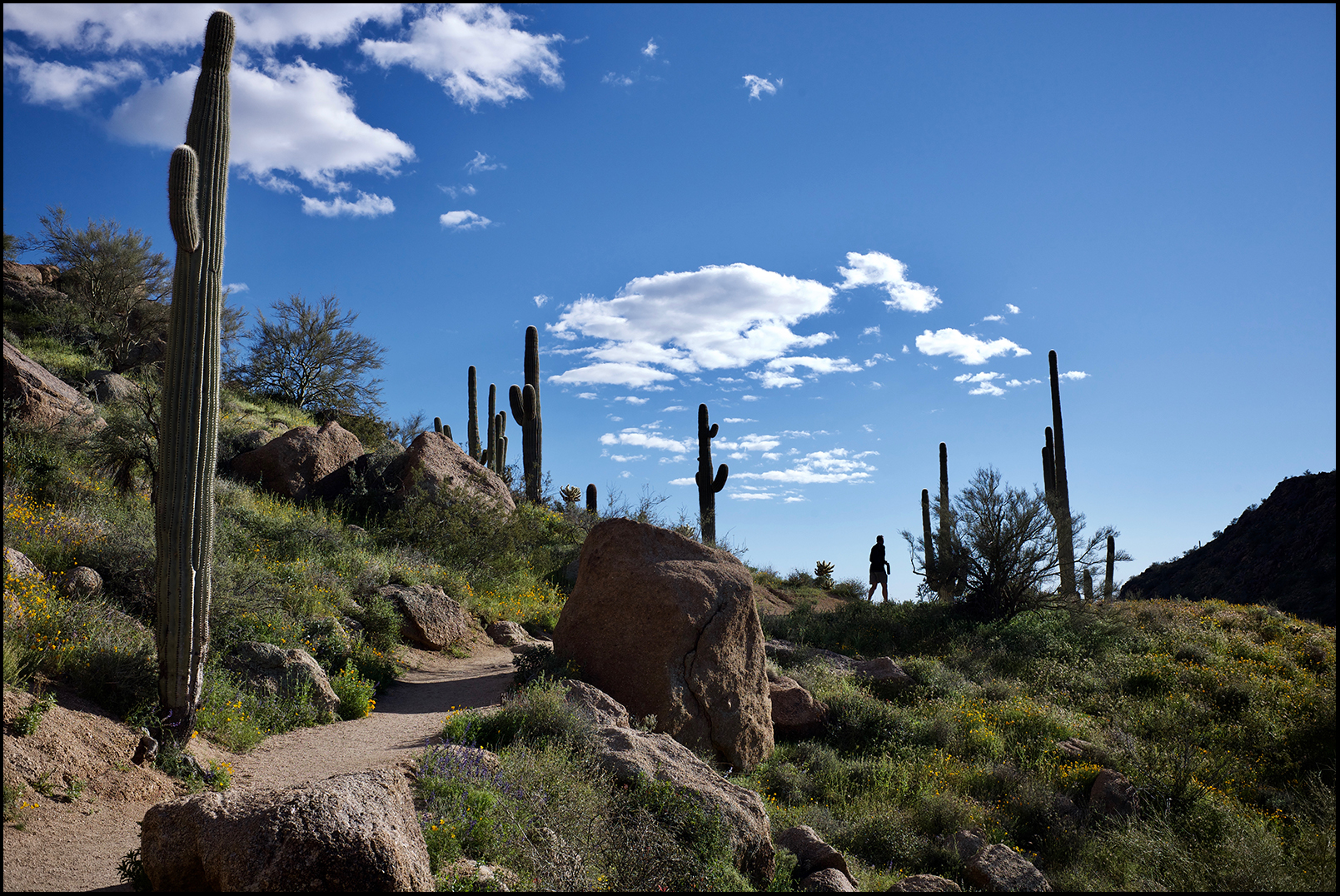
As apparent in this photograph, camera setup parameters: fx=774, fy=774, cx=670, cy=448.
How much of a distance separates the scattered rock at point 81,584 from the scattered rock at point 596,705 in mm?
5538

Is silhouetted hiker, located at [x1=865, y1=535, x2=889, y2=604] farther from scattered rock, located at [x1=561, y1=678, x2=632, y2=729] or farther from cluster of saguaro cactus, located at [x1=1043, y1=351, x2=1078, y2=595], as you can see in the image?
scattered rock, located at [x1=561, y1=678, x2=632, y2=729]

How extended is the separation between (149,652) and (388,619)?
416cm

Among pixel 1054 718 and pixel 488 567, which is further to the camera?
pixel 488 567

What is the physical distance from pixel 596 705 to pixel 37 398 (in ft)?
44.4

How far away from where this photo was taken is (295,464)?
60.9 feet

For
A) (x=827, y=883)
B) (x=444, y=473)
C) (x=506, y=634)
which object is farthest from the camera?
(x=444, y=473)

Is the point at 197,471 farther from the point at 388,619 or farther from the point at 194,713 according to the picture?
the point at 388,619

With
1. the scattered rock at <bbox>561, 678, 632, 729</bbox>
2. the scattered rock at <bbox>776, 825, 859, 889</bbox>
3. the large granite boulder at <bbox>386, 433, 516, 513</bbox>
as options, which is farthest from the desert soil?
the large granite boulder at <bbox>386, 433, 516, 513</bbox>

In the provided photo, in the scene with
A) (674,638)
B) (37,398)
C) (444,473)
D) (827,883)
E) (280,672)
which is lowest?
(827,883)

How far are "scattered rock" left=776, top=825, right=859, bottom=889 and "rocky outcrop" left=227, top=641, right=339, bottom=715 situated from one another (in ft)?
17.9

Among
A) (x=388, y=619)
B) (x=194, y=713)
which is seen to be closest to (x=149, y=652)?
(x=194, y=713)

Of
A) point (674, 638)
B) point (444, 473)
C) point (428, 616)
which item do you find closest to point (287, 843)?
point (674, 638)

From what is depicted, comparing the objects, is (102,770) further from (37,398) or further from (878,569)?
(878,569)

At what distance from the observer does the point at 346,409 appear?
32.0 metres
